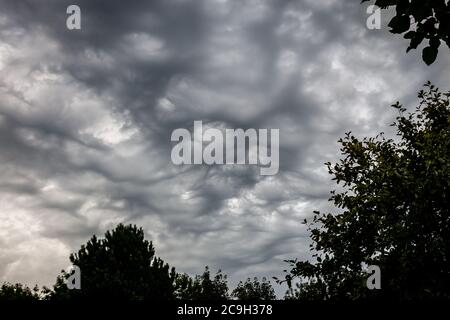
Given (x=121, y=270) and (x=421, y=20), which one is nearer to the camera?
(x=421, y=20)

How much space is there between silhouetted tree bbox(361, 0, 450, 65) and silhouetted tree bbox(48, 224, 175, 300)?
42488mm

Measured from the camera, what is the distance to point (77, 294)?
46.8 metres

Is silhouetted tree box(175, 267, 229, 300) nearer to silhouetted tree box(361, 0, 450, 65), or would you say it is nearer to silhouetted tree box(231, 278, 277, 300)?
silhouetted tree box(231, 278, 277, 300)

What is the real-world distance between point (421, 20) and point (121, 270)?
151 ft

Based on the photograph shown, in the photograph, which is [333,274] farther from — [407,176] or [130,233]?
[130,233]

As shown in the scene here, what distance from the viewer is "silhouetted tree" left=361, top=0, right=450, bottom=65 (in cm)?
543

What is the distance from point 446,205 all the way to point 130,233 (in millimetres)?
38657

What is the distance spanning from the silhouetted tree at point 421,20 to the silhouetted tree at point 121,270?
4249cm

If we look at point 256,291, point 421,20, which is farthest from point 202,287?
point 421,20

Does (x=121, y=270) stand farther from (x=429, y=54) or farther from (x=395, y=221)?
(x=429, y=54)

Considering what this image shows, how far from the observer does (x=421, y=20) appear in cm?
561
